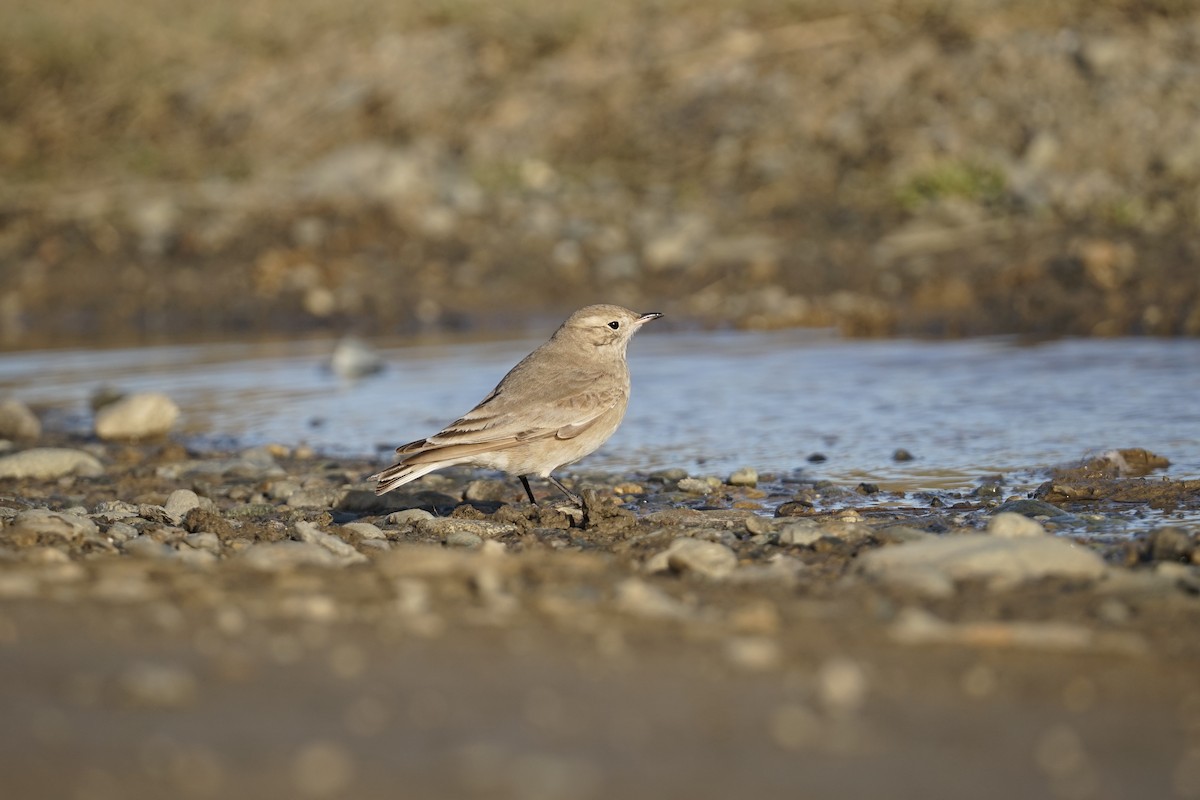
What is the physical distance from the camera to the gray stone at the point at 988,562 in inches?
196

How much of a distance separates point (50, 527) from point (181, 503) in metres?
1.30

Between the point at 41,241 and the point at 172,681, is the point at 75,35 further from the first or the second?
the point at 172,681

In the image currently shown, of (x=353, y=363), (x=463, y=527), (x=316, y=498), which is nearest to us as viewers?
(x=463, y=527)

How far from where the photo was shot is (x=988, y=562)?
16.5ft

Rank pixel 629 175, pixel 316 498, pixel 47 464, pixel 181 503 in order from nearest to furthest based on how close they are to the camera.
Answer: pixel 181 503, pixel 316 498, pixel 47 464, pixel 629 175

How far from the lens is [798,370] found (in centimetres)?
→ 1107

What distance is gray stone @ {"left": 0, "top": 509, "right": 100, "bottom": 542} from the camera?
596 centimetres

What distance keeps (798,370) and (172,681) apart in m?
7.81

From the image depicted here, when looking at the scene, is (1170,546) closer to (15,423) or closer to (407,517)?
(407,517)

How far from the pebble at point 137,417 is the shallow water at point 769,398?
0.25 metres

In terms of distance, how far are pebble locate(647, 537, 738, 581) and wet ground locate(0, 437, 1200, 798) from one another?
10 mm

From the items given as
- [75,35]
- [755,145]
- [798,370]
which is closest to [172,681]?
[798,370]

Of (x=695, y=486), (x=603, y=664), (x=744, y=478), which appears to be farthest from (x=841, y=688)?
(x=744, y=478)

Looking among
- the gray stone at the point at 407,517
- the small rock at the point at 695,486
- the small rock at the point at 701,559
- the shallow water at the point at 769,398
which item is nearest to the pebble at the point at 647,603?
the small rock at the point at 701,559
